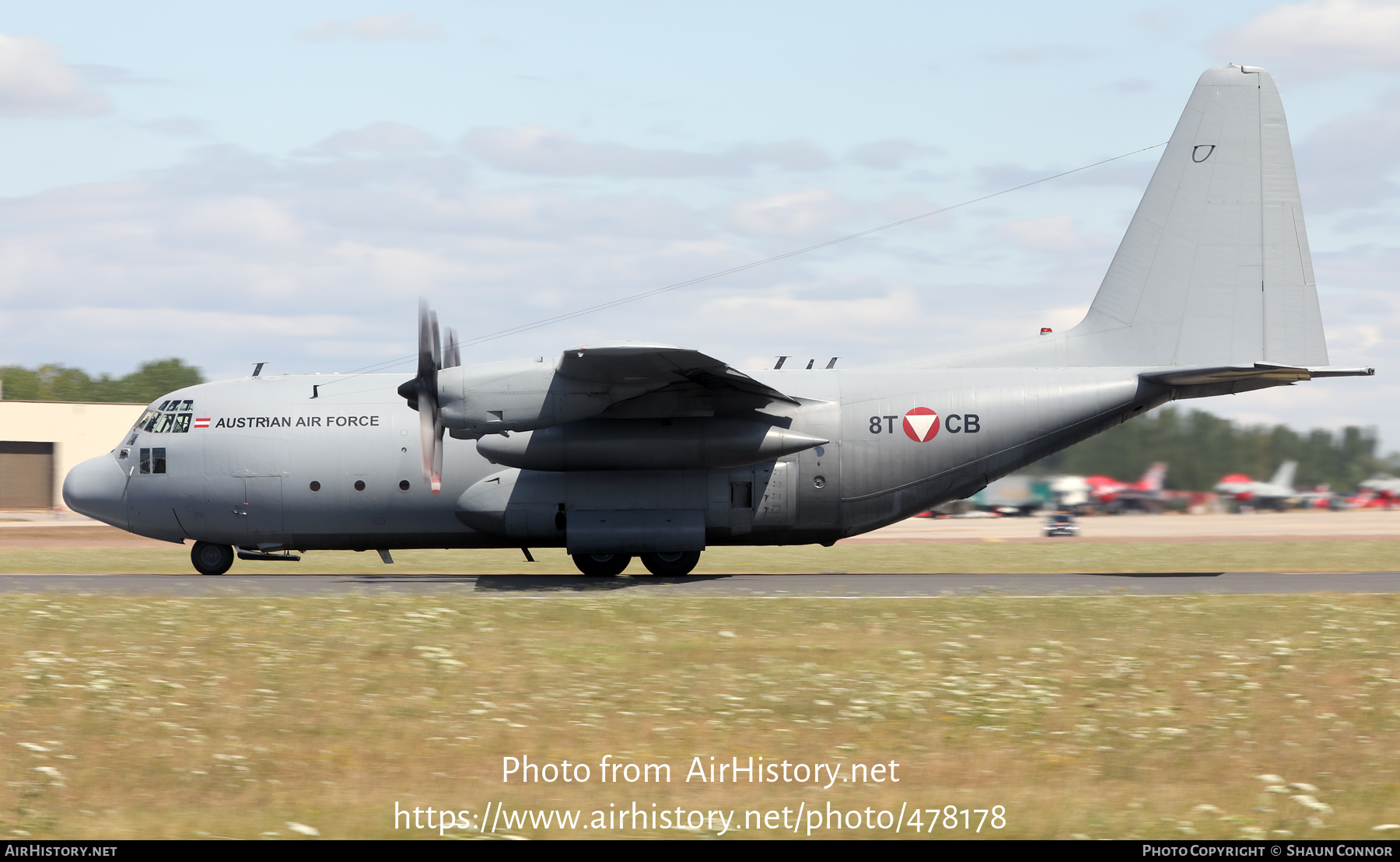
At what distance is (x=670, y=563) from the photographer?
72.7 feet

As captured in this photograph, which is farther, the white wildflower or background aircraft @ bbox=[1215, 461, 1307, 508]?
background aircraft @ bbox=[1215, 461, 1307, 508]

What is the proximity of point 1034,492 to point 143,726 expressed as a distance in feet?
195

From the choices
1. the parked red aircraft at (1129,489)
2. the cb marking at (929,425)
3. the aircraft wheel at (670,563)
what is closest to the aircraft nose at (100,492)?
the aircraft wheel at (670,563)

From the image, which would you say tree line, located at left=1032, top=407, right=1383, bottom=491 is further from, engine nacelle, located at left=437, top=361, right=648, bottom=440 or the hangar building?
the hangar building

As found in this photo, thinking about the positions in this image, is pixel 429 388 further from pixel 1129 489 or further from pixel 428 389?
pixel 1129 489

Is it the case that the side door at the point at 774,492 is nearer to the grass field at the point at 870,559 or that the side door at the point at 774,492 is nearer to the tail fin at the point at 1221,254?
the grass field at the point at 870,559

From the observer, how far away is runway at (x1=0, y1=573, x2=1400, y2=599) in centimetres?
1844

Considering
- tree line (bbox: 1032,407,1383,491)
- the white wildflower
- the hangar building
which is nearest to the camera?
the white wildflower

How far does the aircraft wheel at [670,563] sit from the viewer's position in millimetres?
22078

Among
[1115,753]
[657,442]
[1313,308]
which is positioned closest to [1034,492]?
[1313,308]

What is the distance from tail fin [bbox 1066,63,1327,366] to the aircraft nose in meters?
19.3

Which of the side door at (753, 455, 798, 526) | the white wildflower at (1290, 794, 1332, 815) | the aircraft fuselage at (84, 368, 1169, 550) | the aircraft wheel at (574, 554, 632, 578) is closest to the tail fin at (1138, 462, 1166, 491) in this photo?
the aircraft fuselage at (84, 368, 1169, 550)

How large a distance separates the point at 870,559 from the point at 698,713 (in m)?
21.3

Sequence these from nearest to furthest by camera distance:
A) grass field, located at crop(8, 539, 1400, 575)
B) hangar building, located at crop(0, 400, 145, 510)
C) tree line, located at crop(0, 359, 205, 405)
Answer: grass field, located at crop(8, 539, 1400, 575)
hangar building, located at crop(0, 400, 145, 510)
tree line, located at crop(0, 359, 205, 405)
